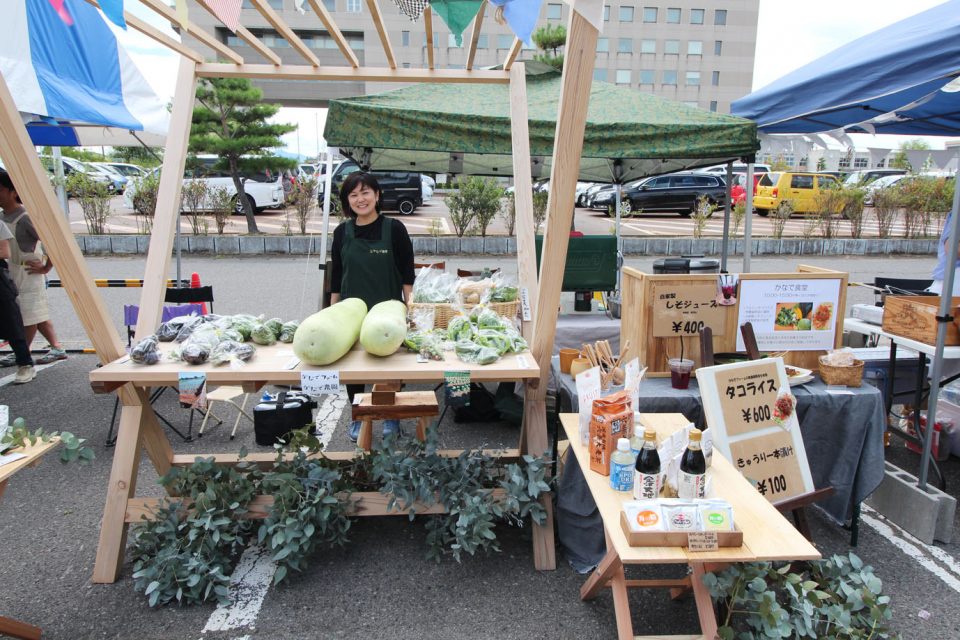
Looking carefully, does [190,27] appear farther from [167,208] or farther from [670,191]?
[670,191]

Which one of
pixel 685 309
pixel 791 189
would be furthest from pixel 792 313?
pixel 791 189

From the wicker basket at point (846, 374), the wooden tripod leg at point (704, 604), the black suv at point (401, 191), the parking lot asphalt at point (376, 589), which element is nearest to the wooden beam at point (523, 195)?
the parking lot asphalt at point (376, 589)

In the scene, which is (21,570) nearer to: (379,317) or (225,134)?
(379,317)

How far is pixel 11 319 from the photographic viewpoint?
5.12 meters

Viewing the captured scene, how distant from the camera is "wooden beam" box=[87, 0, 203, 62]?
2.54 metres

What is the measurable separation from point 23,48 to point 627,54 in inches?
1869

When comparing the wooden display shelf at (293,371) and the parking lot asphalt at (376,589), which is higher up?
the wooden display shelf at (293,371)

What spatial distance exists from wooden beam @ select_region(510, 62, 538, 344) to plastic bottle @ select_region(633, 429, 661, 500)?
109 cm

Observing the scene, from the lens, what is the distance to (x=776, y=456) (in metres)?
2.76

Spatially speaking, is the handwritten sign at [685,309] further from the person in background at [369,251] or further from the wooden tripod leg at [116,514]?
the wooden tripod leg at [116,514]

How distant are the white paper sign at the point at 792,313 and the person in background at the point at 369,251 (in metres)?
2.05

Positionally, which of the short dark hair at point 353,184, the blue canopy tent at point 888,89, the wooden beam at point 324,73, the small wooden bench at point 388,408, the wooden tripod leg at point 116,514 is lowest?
the wooden tripod leg at point 116,514

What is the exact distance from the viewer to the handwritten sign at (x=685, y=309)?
3.07 m

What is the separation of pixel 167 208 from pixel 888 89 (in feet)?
12.7
